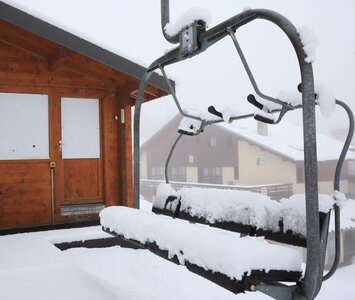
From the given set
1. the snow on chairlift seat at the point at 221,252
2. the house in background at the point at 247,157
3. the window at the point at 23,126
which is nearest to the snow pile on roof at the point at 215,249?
the snow on chairlift seat at the point at 221,252

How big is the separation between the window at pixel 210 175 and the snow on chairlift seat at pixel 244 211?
981 inches

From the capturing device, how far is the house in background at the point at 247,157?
2455 centimetres

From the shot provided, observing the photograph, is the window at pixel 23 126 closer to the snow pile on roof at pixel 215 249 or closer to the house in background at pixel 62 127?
the house in background at pixel 62 127

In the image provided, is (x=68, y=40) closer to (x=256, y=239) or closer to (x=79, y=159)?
(x=79, y=159)

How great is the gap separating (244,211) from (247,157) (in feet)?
78.5

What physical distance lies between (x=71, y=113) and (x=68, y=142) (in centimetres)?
50

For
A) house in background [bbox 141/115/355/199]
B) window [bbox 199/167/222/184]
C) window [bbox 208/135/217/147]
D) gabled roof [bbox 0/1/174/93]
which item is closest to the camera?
gabled roof [bbox 0/1/174/93]

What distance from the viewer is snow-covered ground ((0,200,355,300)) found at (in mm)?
3328

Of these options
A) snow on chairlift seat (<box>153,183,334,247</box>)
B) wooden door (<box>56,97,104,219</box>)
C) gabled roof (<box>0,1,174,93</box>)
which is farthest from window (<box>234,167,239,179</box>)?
snow on chairlift seat (<box>153,183,334,247</box>)

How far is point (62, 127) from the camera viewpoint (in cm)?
641

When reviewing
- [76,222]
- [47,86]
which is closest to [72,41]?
[47,86]

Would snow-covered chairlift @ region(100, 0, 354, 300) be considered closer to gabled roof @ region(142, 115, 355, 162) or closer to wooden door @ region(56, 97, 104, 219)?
wooden door @ region(56, 97, 104, 219)

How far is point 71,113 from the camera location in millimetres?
6473

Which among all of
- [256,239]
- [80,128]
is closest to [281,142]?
[80,128]
